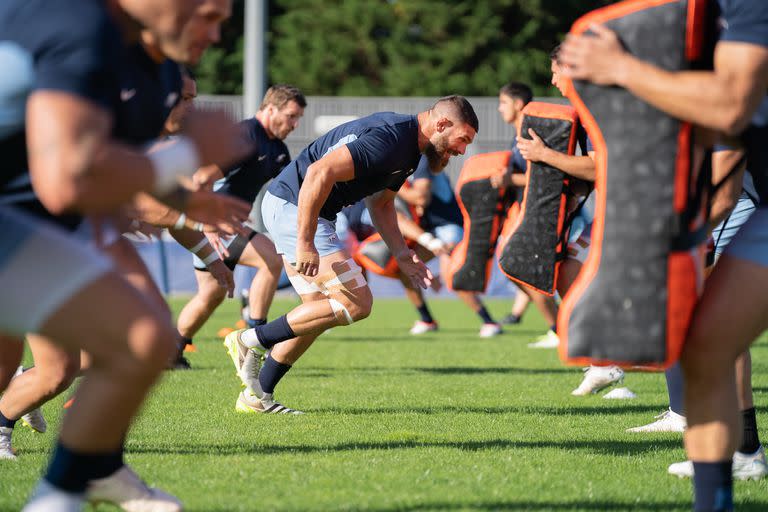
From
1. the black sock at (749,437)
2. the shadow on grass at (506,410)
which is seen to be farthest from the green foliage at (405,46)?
the black sock at (749,437)

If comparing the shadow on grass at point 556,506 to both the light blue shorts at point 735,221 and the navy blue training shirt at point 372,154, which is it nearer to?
the light blue shorts at point 735,221

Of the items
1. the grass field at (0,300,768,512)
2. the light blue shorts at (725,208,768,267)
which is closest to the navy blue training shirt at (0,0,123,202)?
the grass field at (0,300,768,512)

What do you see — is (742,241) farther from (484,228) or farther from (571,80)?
(484,228)

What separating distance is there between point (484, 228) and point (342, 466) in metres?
5.38

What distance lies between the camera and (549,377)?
8.75 m

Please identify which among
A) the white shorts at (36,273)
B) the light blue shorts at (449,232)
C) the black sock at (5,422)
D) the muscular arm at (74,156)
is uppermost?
the muscular arm at (74,156)

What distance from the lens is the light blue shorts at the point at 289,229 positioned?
664cm

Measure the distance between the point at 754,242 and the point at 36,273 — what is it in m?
2.15

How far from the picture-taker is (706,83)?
3.10 metres

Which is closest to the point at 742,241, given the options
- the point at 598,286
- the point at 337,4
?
the point at 598,286

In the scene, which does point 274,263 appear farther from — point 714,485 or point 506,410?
point 714,485

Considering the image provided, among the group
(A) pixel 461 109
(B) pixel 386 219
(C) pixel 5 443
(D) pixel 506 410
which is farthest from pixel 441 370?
(C) pixel 5 443

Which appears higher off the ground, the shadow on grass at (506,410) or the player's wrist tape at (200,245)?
the player's wrist tape at (200,245)

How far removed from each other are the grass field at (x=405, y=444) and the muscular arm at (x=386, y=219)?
106cm
